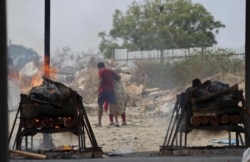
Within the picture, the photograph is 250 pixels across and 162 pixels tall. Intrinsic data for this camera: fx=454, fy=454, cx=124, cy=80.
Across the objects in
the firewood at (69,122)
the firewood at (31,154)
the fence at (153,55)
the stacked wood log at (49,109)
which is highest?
the fence at (153,55)

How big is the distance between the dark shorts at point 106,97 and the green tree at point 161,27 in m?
0.35

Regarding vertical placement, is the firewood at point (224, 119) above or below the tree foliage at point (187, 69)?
below

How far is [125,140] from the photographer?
4.05 meters

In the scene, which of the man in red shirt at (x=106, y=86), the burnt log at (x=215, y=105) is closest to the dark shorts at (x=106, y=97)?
the man in red shirt at (x=106, y=86)

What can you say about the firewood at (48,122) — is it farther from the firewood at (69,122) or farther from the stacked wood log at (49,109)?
the firewood at (69,122)

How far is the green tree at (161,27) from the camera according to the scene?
4125 mm

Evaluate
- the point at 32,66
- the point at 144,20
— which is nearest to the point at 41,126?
the point at 32,66

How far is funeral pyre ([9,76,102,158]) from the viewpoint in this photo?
3730mm

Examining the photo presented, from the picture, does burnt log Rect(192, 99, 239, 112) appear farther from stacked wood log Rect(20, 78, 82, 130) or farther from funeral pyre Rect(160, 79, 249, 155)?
stacked wood log Rect(20, 78, 82, 130)

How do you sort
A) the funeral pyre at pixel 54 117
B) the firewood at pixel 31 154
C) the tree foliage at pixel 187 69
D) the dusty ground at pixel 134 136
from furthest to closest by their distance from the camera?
1. the tree foliage at pixel 187 69
2. the dusty ground at pixel 134 136
3. the funeral pyre at pixel 54 117
4. the firewood at pixel 31 154

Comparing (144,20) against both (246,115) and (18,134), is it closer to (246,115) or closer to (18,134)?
(246,115)

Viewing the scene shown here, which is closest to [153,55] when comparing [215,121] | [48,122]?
[215,121]

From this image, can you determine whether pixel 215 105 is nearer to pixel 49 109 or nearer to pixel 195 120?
pixel 195 120

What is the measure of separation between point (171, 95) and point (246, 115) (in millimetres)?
684
